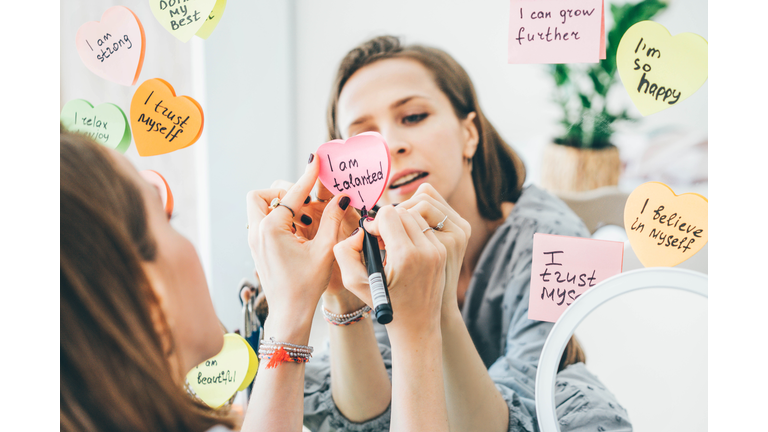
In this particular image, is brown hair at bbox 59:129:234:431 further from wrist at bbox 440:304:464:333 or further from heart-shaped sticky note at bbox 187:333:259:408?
wrist at bbox 440:304:464:333

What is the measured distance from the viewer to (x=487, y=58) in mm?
685

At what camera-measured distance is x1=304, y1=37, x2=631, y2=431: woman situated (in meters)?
0.67

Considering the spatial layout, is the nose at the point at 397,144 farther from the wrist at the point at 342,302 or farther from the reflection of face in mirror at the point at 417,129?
the wrist at the point at 342,302

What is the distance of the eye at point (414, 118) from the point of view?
28.9 inches

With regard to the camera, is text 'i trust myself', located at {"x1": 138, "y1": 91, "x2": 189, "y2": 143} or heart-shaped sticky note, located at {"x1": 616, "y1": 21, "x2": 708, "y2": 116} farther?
text 'i trust myself', located at {"x1": 138, "y1": 91, "x2": 189, "y2": 143}

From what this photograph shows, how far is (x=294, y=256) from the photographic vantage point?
24.9 inches

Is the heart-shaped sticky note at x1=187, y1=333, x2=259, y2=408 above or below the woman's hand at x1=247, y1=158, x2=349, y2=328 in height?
below

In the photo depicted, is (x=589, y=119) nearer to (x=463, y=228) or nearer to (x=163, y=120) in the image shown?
(x=463, y=228)

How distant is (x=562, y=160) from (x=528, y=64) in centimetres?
16

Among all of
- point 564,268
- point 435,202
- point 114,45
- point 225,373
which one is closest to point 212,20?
point 114,45

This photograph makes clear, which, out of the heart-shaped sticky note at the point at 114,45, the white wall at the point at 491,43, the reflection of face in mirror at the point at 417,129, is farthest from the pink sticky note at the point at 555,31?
the heart-shaped sticky note at the point at 114,45

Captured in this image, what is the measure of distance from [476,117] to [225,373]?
654mm

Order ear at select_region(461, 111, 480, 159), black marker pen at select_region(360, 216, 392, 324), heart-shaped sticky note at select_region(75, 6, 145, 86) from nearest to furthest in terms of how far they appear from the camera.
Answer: black marker pen at select_region(360, 216, 392, 324), ear at select_region(461, 111, 480, 159), heart-shaped sticky note at select_region(75, 6, 145, 86)

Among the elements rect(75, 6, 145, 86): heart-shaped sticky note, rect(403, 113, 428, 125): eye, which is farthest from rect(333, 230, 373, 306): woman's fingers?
rect(75, 6, 145, 86): heart-shaped sticky note
